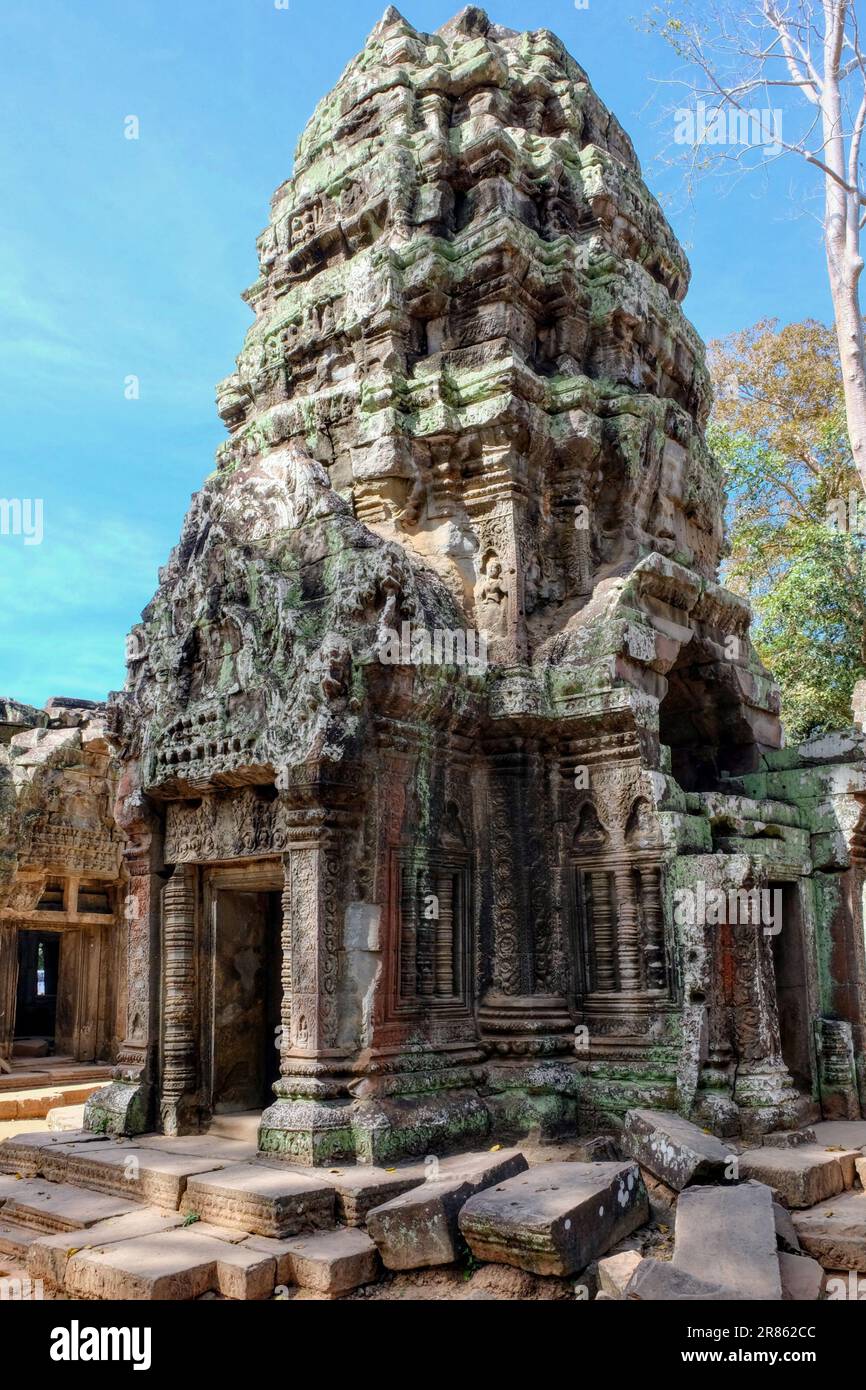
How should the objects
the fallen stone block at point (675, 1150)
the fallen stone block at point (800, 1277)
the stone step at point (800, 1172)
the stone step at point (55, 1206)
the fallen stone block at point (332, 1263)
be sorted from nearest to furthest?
the fallen stone block at point (800, 1277)
the fallen stone block at point (332, 1263)
the fallen stone block at point (675, 1150)
the stone step at point (800, 1172)
the stone step at point (55, 1206)

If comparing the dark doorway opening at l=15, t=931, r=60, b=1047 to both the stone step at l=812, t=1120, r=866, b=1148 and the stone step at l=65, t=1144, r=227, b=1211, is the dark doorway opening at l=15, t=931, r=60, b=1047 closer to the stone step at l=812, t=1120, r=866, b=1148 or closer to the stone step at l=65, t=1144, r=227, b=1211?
the stone step at l=65, t=1144, r=227, b=1211

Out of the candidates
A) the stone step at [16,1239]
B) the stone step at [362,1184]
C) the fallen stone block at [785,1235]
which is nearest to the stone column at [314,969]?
the stone step at [362,1184]

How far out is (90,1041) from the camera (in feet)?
50.0

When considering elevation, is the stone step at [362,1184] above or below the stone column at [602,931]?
below

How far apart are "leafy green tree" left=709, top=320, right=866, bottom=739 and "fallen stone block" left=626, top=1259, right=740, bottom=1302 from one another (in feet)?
47.6

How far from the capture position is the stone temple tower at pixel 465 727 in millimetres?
6984

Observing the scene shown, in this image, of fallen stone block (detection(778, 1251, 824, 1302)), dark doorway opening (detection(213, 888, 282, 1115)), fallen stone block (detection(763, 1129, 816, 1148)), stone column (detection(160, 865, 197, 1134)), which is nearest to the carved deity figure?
dark doorway opening (detection(213, 888, 282, 1115))

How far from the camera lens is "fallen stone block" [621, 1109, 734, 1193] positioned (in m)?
5.67

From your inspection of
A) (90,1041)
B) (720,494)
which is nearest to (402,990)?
(720,494)

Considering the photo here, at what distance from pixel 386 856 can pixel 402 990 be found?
0.87 m

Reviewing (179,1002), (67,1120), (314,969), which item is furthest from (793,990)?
(67,1120)

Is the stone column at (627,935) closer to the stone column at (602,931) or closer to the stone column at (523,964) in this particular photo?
the stone column at (602,931)

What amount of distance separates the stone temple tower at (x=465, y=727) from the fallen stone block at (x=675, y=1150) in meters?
0.74

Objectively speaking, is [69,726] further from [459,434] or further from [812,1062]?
[812,1062]
